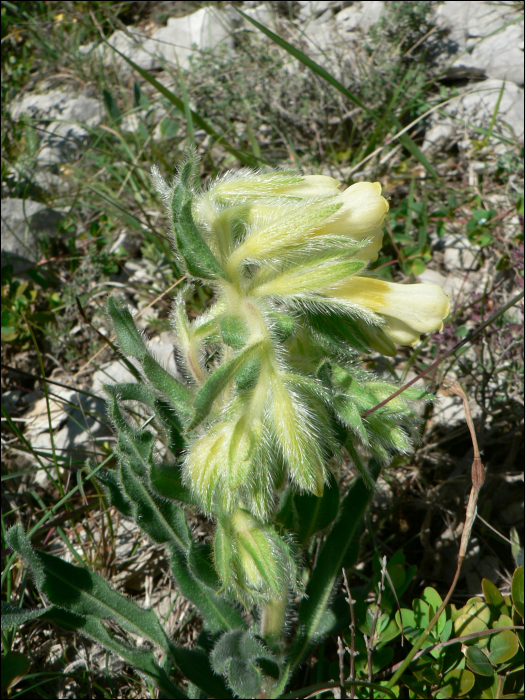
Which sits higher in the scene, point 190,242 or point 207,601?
point 190,242

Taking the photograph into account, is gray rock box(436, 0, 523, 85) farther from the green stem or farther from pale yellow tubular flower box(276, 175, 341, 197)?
the green stem

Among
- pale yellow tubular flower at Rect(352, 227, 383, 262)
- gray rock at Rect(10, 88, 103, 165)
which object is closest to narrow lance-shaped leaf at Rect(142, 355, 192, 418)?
pale yellow tubular flower at Rect(352, 227, 383, 262)

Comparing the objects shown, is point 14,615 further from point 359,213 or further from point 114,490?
point 359,213

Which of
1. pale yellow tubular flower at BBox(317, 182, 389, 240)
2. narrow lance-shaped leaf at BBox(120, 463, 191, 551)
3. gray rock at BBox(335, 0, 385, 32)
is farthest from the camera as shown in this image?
gray rock at BBox(335, 0, 385, 32)

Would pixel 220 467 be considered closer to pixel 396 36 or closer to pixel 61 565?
pixel 61 565

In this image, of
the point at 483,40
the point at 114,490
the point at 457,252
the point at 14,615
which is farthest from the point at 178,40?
the point at 14,615

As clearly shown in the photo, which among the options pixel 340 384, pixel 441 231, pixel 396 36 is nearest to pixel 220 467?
pixel 340 384

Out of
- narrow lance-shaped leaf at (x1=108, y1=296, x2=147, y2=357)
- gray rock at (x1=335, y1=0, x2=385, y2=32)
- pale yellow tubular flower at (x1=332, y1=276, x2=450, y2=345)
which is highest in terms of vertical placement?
gray rock at (x1=335, y1=0, x2=385, y2=32)
